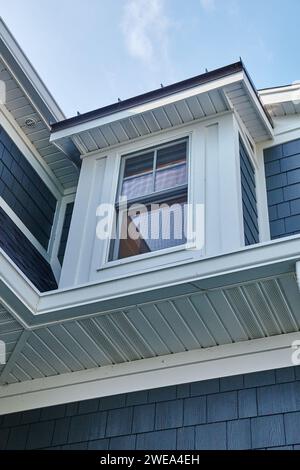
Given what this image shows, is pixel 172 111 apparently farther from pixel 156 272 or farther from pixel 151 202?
pixel 156 272

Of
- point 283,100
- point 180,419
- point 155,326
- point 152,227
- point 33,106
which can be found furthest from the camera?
point 33,106

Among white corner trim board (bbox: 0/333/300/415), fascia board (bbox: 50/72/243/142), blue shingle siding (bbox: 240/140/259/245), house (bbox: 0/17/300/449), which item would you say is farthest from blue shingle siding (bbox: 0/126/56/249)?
blue shingle siding (bbox: 240/140/259/245)

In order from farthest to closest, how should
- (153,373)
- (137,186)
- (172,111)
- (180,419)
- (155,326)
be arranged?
(172,111)
(137,186)
(153,373)
(155,326)
(180,419)

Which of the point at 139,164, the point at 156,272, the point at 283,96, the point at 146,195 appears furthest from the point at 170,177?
the point at 283,96

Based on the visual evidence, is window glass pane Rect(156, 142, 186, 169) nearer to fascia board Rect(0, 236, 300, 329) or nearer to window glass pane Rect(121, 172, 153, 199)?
window glass pane Rect(121, 172, 153, 199)

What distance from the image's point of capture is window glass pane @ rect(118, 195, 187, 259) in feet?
14.4

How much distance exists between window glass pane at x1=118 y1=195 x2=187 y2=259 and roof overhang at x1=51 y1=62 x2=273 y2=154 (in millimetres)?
808

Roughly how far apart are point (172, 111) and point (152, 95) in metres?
0.23

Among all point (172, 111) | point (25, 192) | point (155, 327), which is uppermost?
point (172, 111)

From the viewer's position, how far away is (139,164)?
16.7 ft

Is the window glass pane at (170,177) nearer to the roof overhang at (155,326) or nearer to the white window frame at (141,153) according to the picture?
the white window frame at (141,153)

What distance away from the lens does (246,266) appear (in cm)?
351

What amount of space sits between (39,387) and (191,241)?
148 centimetres

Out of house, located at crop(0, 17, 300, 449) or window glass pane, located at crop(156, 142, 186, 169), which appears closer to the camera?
house, located at crop(0, 17, 300, 449)
